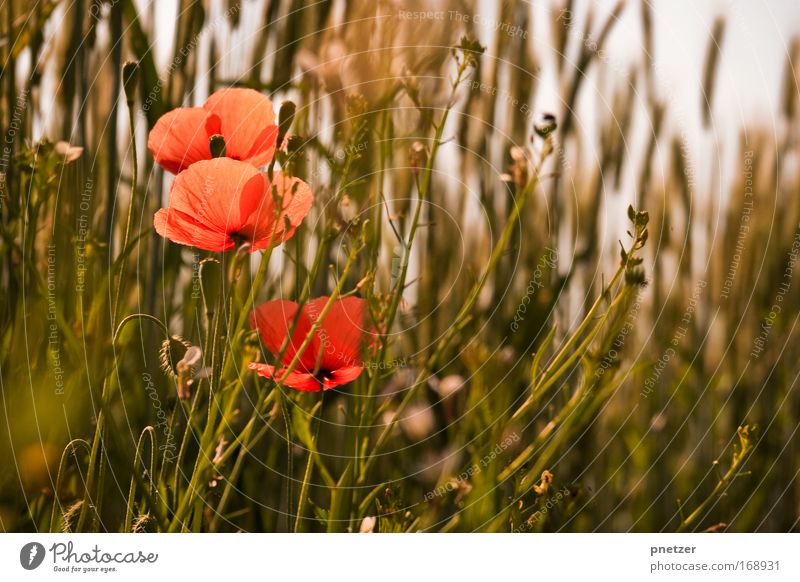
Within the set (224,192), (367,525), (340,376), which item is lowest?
(367,525)

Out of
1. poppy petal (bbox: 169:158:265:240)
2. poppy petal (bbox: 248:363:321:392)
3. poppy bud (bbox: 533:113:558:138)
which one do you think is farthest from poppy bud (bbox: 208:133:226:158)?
poppy bud (bbox: 533:113:558:138)

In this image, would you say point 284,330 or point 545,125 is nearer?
point 284,330

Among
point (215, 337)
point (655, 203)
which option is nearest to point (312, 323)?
point (215, 337)

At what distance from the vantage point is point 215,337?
0.45m

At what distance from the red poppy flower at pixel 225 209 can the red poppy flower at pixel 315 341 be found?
4 centimetres

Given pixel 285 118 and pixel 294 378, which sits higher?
pixel 285 118

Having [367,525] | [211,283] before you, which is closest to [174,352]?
[211,283]

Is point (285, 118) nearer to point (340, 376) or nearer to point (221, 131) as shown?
point (221, 131)

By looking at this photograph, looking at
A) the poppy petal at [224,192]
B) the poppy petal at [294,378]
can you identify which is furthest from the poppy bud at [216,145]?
the poppy petal at [294,378]

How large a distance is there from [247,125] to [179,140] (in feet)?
0.14

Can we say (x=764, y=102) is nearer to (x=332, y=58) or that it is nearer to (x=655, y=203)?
(x=655, y=203)

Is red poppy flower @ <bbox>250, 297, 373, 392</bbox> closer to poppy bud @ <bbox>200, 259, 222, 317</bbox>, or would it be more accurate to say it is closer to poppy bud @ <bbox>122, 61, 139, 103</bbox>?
poppy bud @ <bbox>200, 259, 222, 317</bbox>

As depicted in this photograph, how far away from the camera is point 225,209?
0.45 m

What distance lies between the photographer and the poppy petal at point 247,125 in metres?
0.48
